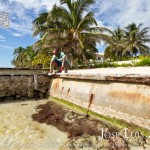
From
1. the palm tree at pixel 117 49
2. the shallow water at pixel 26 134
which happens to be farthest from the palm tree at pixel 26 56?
the shallow water at pixel 26 134

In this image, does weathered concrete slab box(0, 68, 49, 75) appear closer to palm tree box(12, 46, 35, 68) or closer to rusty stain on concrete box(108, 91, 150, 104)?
rusty stain on concrete box(108, 91, 150, 104)

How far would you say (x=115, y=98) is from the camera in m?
4.49

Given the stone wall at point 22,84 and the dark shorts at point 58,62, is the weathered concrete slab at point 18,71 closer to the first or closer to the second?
the stone wall at point 22,84

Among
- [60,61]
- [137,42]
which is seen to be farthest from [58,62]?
[137,42]

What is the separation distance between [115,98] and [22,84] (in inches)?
200

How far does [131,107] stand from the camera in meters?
4.02

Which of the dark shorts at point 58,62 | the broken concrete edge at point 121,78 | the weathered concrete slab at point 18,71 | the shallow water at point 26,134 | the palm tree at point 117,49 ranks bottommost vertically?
the shallow water at point 26,134

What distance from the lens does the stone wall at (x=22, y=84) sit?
7.98m

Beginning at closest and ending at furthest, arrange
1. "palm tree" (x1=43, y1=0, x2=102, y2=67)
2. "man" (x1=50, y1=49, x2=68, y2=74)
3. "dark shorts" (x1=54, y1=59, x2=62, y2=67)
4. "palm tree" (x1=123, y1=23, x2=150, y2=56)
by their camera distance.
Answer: "man" (x1=50, y1=49, x2=68, y2=74) → "dark shorts" (x1=54, y1=59, x2=62, y2=67) → "palm tree" (x1=43, y1=0, x2=102, y2=67) → "palm tree" (x1=123, y1=23, x2=150, y2=56)

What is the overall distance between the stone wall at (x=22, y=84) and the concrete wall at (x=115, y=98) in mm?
2340

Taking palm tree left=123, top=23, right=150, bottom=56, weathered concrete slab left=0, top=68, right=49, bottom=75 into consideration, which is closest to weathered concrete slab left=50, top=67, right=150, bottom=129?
weathered concrete slab left=0, top=68, right=49, bottom=75

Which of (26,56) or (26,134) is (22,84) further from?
(26,56)

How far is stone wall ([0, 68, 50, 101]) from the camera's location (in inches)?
314

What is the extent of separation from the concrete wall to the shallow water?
136 cm
